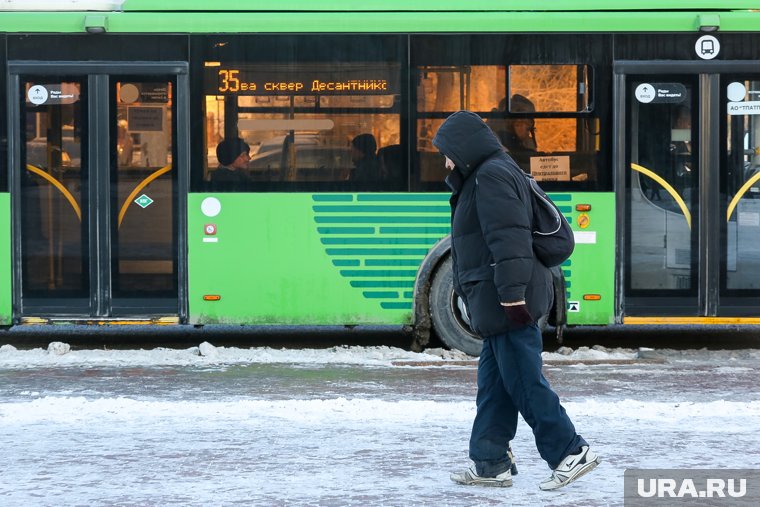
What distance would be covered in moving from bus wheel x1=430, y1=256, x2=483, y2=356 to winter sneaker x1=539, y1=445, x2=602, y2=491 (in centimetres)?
486

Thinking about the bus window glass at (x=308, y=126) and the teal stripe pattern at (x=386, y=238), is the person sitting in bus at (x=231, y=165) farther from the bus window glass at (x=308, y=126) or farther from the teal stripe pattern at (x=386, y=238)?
the teal stripe pattern at (x=386, y=238)

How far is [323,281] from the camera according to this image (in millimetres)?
11648

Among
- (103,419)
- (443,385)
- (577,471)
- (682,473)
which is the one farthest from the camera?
(443,385)

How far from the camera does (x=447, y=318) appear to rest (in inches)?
460

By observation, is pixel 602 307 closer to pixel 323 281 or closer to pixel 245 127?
pixel 323 281

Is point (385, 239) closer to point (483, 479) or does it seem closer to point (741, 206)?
point (741, 206)

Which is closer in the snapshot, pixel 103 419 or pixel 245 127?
pixel 103 419

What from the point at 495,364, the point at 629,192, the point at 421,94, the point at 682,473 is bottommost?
the point at 682,473

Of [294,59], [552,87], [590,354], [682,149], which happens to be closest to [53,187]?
[294,59]

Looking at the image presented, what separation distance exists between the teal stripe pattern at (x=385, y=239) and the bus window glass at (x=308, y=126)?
0.63 feet

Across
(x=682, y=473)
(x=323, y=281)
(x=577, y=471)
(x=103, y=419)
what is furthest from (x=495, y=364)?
(x=323, y=281)

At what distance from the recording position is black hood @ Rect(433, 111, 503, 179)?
6785 millimetres

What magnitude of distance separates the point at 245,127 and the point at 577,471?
5.76 meters

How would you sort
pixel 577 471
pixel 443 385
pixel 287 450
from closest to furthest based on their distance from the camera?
pixel 577 471, pixel 287 450, pixel 443 385
